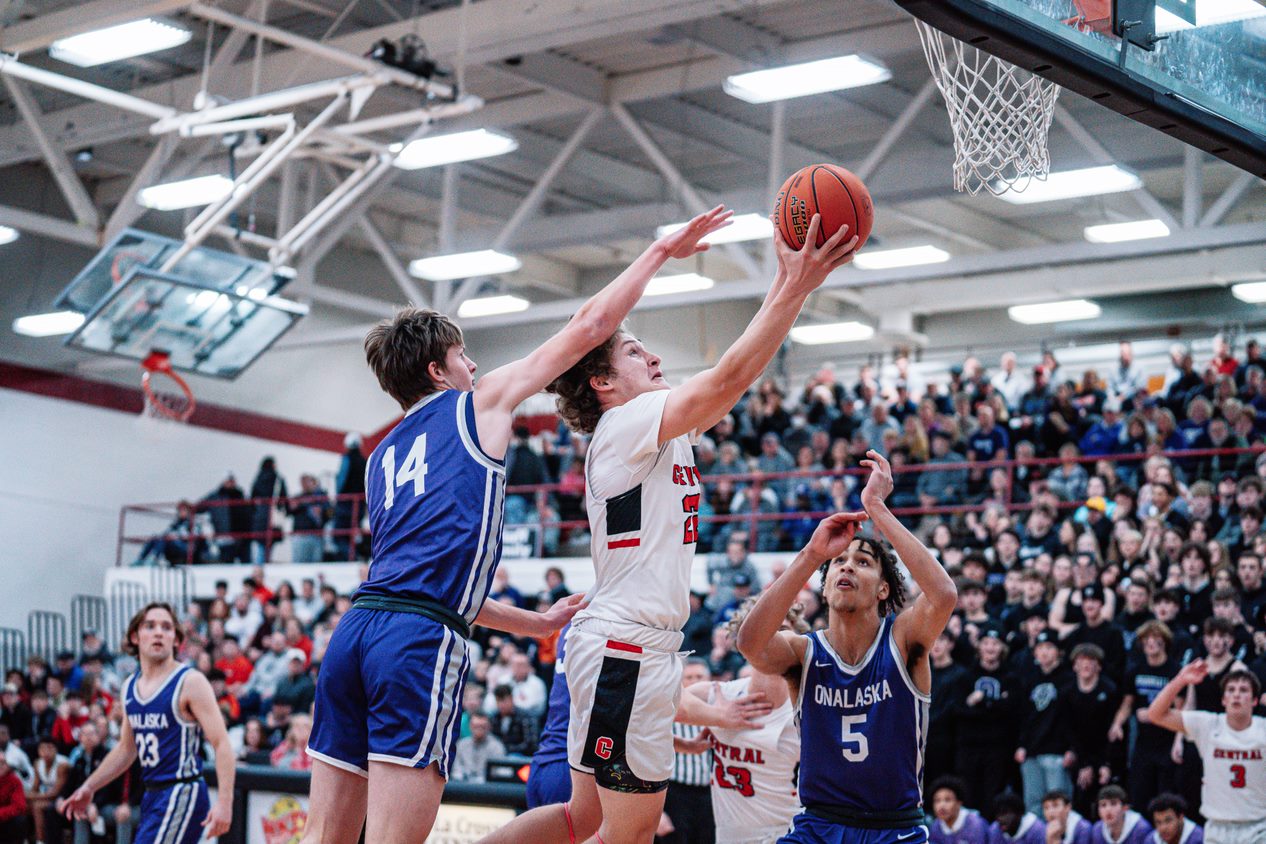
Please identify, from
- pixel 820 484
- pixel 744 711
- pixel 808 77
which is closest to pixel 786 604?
pixel 744 711

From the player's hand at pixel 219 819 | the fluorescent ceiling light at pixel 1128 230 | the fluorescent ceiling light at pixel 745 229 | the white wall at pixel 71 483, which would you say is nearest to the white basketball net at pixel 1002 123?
the player's hand at pixel 219 819

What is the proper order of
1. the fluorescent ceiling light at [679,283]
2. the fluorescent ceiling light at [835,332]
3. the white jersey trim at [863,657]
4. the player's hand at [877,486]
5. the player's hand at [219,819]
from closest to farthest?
1. the player's hand at [877,486]
2. the white jersey trim at [863,657]
3. the player's hand at [219,819]
4. the fluorescent ceiling light at [679,283]
5. the fluorescent ceiling light at [835,332]

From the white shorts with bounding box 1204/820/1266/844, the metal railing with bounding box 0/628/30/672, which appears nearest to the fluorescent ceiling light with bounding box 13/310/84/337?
the metal railing with bounding box 0/628/30/672

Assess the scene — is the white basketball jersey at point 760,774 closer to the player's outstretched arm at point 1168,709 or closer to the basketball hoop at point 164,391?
the player's outstretched arm at point 1168,709

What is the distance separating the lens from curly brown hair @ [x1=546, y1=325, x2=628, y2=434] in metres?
5.73

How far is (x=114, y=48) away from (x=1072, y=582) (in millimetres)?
10920

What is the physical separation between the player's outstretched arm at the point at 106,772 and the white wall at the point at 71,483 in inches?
671

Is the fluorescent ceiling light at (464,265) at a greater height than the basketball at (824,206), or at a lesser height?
greater

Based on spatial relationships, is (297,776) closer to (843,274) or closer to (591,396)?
(591,396)

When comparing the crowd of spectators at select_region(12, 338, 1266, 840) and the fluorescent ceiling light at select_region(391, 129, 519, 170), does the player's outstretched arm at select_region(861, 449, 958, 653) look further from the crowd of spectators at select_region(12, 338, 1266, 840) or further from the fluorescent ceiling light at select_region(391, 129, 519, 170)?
the fluorescent ceiling light at select_region(391, 129, 519, 170)

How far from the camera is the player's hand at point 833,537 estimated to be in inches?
224

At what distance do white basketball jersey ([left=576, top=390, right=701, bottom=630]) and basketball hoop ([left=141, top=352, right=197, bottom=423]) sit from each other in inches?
543

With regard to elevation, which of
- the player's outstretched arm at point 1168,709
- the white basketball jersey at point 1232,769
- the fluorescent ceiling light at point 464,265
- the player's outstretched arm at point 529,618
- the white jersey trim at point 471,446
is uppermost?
the fluorescent ceiling light at point 464,265

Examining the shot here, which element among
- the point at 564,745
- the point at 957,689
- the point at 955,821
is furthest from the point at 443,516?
the point at 957,689
